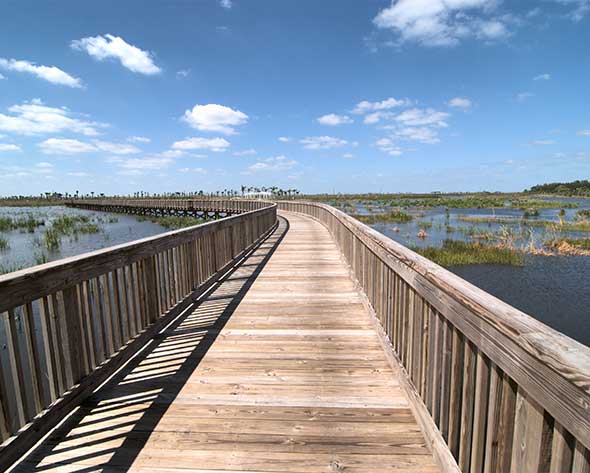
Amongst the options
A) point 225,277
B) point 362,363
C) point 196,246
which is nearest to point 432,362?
point 362,363

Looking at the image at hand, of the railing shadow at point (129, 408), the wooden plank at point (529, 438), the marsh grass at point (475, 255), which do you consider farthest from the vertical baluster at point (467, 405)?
the marsh grass at point (475, 255)

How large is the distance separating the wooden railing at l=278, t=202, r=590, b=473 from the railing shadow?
6.32 ft

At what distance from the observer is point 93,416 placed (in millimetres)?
2520

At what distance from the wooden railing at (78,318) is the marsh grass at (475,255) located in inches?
511

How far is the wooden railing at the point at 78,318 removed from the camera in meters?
2.10

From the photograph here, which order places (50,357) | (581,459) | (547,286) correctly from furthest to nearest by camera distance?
(547,286) < (50,357) < (581,459)

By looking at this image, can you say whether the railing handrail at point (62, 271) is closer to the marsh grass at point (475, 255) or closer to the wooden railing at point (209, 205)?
the marsh grass at point (475, 255)

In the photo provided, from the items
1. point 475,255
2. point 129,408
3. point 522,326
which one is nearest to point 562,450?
point 522,326

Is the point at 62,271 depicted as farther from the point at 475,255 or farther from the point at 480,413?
the point at 475,255

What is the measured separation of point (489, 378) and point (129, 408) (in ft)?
8.20

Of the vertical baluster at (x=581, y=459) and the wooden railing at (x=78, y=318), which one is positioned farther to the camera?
the wooden railing at (x=78, y=318)

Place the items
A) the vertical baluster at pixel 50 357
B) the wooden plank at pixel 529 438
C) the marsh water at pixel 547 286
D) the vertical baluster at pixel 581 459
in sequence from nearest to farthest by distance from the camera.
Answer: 1. the vertical baluster at pixel 581 459
2. the wooden plank at pixel 529 438
3. the vertical baluster at pixel 50 357
4. the marsh water at pixel 547 286

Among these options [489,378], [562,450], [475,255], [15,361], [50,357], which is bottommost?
[475,255]

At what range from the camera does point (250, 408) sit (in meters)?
2.58
